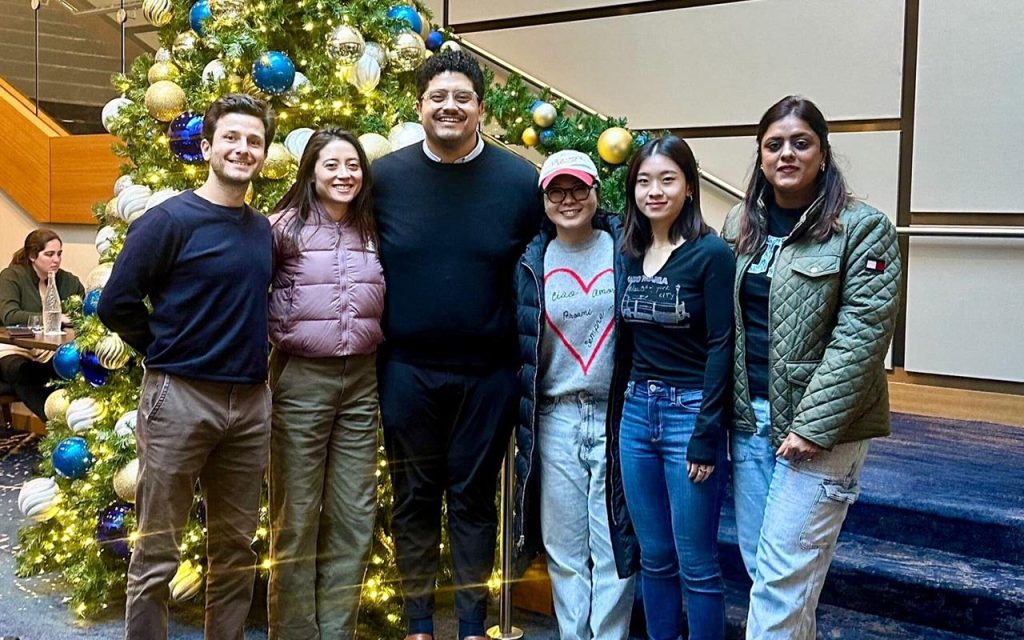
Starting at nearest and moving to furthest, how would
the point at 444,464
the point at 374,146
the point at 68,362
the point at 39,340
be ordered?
the point at 444,464 < the point at 374,146 < the point at 68,362 < the point at 39,340

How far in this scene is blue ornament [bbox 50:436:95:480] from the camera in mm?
3152

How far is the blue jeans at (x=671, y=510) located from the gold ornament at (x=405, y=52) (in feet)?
4.80

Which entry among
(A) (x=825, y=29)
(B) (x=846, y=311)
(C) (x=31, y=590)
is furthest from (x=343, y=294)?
(A) (x=825, y=29)

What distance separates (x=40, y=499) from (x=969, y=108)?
3.93 meters

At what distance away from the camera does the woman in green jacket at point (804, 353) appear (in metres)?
1.99

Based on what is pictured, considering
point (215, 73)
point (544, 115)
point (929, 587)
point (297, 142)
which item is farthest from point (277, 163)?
point (929, 587)

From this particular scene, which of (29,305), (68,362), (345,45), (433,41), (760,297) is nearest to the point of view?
(760,297)

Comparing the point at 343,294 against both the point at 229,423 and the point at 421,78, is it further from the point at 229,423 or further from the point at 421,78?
the point at 421,78

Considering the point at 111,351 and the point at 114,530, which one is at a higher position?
the point at 111,351

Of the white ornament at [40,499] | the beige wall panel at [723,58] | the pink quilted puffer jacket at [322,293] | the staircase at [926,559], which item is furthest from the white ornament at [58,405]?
the beige wall panel at [723,58]

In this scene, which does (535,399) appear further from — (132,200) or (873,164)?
(873,164)

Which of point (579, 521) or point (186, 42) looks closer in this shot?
point (579, 521)

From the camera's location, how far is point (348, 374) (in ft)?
8.45

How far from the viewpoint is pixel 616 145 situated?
3.13 meters
